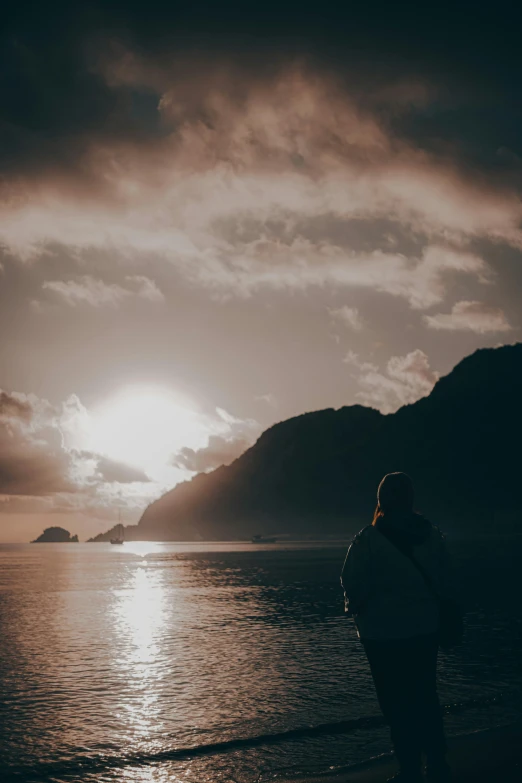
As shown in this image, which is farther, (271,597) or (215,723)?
(271,597)

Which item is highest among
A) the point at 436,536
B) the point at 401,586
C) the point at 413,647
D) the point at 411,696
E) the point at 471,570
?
the point at 436,536

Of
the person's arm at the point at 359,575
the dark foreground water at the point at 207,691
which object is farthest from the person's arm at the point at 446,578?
the dark foreground water at the point at 207,691

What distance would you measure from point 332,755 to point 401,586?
141 inches

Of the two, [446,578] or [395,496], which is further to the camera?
[395,496]

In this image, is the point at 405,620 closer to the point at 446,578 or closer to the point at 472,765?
the point at 446,578

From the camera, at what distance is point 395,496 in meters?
5.86

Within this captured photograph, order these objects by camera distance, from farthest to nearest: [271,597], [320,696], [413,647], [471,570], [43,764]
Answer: [471,570] < [271,597] < [320,696] < [43,764] < [413,647]

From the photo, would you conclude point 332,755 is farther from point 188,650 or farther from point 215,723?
point 188,650

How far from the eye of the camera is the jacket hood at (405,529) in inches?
223

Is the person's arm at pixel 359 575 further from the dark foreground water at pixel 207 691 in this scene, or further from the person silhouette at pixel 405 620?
the dark foreground water at pixel 207 691

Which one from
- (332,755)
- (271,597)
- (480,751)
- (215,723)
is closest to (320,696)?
(215,723)

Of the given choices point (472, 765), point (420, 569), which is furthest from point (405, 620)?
point (472, 765)

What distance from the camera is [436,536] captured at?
5793mm

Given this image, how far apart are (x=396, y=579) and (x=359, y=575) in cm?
33
